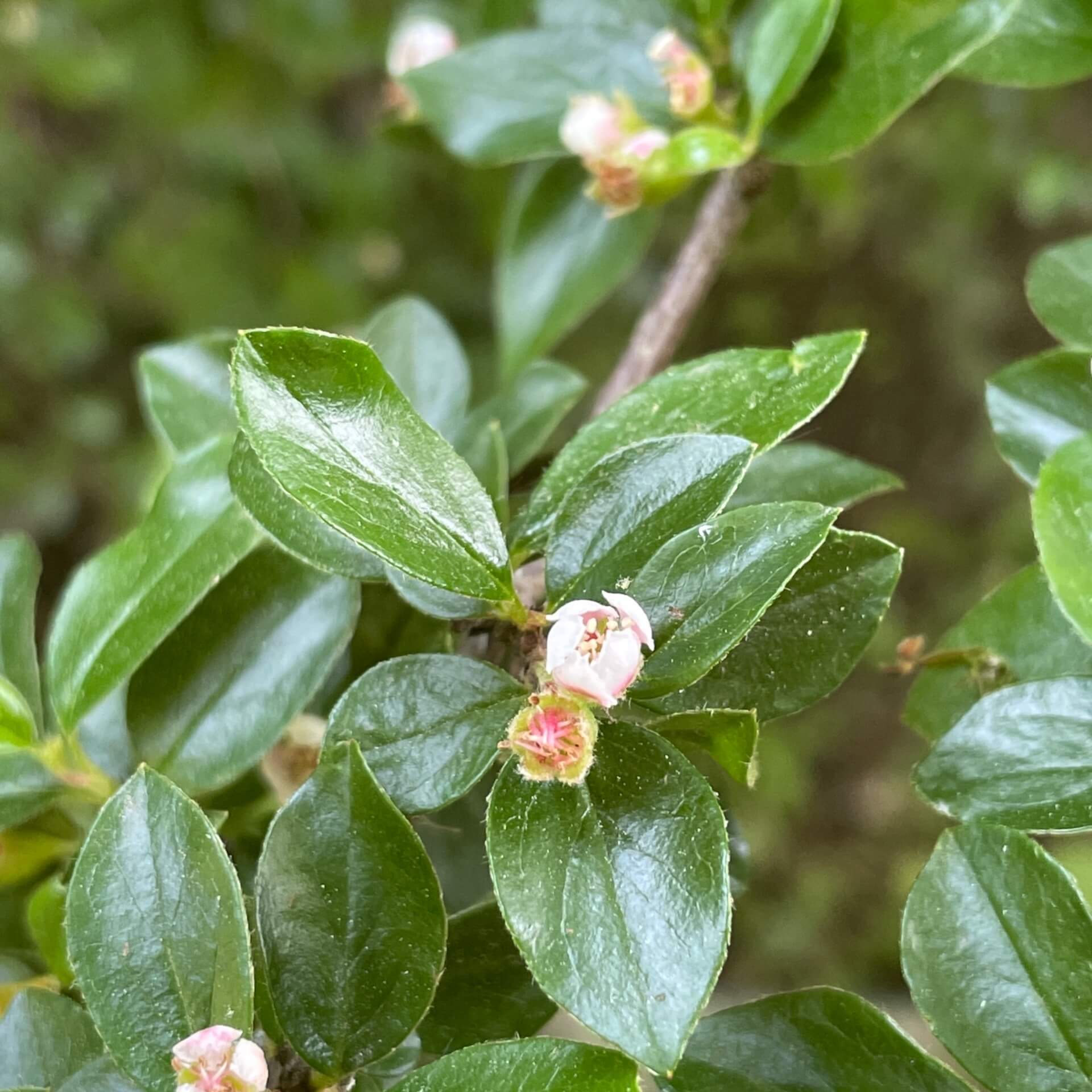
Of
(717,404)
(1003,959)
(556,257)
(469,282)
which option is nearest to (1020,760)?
(1003,959)

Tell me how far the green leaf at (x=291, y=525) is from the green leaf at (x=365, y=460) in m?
0.04

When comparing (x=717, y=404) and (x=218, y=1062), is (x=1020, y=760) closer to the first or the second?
(x=717, y=404)

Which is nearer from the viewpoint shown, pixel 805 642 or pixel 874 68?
pixel 805 642

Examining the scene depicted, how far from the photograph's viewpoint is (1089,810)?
0.37m

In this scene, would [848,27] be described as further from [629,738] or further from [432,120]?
[629,738]

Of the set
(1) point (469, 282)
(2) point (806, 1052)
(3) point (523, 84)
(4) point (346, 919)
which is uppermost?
(3) point (523, 84)

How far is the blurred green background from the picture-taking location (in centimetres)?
155

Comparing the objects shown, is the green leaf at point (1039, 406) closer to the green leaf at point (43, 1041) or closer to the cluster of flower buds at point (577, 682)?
the cluster of flower buds at point (577, 682)

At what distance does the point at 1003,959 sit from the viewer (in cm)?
37

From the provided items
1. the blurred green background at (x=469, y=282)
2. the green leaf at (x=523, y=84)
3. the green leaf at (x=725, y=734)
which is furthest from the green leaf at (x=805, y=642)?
the blurred green background at (x=469, y=282)

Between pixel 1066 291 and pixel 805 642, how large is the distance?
24 cm

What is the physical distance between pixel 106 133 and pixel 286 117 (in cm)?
31

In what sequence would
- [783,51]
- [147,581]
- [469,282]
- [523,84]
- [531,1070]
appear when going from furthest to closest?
[469,282] < [523,84] < [783,51] < [147,581] < [531,1070]

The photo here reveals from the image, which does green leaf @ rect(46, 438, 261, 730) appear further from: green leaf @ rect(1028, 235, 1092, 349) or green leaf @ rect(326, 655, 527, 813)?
green leaf @ rect(1028, 235, 1092, 349)
